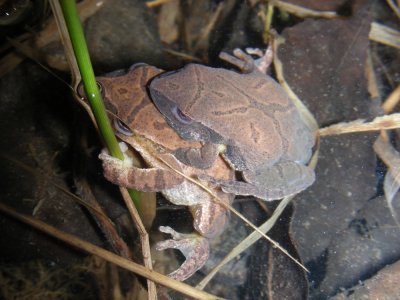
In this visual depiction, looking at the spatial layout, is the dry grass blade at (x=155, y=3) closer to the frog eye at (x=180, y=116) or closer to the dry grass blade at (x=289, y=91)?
the dry grass blade at (x=289, y=91)

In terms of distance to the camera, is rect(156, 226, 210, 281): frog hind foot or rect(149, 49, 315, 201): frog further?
rect(156, 226, 210, 281): frog hind foot

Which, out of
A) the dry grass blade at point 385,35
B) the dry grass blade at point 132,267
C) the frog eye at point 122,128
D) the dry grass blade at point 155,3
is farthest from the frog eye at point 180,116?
the dry grass blade at point 155,3

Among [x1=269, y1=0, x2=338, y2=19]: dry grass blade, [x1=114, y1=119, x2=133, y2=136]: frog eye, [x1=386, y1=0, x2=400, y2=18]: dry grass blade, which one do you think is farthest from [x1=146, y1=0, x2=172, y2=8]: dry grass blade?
[x1=386, y1=0, x2=400, y2=18]: dry grass blade

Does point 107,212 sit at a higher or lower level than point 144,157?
lower

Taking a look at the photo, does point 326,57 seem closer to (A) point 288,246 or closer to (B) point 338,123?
(B) point 338,123

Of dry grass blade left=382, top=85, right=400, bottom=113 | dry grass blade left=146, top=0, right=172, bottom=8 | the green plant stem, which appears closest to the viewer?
the green plant stem

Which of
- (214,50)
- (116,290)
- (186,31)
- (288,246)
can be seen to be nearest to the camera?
(288,246)

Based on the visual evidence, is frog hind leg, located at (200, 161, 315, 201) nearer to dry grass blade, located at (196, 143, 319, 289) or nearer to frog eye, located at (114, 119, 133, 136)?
dry grass blade, located at (196, 143, 319, 289)

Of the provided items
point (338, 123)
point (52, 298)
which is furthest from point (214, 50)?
point (52, 298)

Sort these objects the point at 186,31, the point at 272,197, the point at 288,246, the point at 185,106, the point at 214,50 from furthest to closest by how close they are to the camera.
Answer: the point at 186,31 < the point at 214,50 < the point at 288,246 < the point at 272,197 < the point at 185,106
